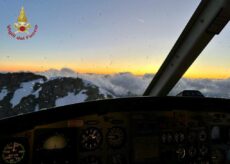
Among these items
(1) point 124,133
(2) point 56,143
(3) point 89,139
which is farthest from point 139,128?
(2) point 56,143

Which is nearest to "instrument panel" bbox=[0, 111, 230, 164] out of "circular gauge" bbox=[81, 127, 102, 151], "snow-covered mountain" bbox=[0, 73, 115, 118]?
"circular gauge" bbox=[81, 127, 102, 151]

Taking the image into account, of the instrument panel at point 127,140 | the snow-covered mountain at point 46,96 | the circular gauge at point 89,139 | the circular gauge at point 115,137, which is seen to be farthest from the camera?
the snow-covered mountain at point 46,96

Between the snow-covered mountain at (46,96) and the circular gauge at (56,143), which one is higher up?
→ the snow-covered mountain at (46,96)

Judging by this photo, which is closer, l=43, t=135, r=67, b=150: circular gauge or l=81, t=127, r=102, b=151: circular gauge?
l=43, t=135, r=67, b=150: circular gauge

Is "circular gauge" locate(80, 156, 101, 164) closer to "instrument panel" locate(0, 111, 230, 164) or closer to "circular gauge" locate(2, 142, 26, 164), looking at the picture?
"instrument panel" locate(0, 111, 230, 164)

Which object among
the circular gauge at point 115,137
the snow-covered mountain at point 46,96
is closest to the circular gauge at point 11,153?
the snow-covered mountain at point 46,96

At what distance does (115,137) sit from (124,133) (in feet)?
0.33

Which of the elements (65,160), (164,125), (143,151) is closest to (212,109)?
(164,125)

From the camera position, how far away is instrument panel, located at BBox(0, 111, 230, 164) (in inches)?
81.0

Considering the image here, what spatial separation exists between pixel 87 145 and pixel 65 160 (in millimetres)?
226

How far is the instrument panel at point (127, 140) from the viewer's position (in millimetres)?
2059

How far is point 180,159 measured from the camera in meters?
2.68

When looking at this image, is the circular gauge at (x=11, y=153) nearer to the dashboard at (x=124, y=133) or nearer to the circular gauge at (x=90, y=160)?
the dashboard at (x=124, y=133)

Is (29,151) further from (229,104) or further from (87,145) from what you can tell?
(229,104)
